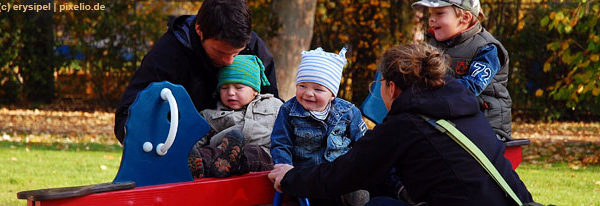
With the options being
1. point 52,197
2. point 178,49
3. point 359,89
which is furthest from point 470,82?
point 359,89

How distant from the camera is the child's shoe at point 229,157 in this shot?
9.43 feet

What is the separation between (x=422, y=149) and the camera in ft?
8.38

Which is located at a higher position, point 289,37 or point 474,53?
point 474,53

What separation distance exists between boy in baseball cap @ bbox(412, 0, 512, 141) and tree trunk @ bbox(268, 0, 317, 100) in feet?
18.7

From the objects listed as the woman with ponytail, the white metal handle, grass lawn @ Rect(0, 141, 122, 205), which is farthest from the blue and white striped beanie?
grass lawn @ Rect(0, 141, 122, 205)

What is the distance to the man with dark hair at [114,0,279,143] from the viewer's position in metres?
3.26

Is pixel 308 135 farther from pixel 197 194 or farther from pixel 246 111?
pixel 197 194

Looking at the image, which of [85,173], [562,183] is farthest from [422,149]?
[85,173]

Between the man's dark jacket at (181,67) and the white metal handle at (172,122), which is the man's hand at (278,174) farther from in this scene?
the man's dark jacket at (181,67)

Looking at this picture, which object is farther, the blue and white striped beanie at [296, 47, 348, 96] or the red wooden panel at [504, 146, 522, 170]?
the red wooden panel at [504, 146, 522, 170]

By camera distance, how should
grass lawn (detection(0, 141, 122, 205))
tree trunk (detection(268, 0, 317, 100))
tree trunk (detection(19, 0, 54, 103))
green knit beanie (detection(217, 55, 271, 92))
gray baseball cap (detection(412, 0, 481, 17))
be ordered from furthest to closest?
tree trunk (detection(19, 0, 54, 103)) < tree trunk (detection(268, 0, 317, 100)) < grass lawn (detection(0, 141, 122, 205)) < gray baseball cap (detection(412, 0, 481, 17)) < green knit beanie (detection(217, 55, 271, 92))

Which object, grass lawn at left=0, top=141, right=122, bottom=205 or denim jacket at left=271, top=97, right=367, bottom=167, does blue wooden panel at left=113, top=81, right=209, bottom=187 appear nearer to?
denim jacket at left=271, top=97, right=367, bottom=167

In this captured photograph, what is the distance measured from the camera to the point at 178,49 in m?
3.61

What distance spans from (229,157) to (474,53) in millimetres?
1767
